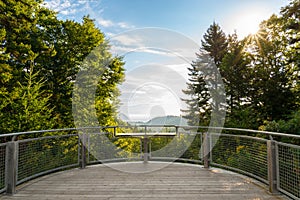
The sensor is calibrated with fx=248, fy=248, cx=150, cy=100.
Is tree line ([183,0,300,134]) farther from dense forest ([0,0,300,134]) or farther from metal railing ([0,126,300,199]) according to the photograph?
metal railing ([0,126,300,199])

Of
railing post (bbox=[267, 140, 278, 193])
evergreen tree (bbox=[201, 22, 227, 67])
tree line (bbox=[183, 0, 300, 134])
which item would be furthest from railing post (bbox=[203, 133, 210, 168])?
evergreen tree (bbox=[201, 22, 227, 67])

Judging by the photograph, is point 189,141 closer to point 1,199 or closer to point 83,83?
point 1,199

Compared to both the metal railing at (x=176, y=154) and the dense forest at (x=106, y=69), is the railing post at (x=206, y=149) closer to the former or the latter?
the metal railing at (x=176, y=154)

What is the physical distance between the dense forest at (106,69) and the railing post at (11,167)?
5.07m

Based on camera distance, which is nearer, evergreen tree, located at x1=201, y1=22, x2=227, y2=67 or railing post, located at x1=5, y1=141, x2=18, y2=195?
railing post, located at x1=5, y1=141, x2=18, y2=195

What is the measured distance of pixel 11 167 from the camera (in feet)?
10.3

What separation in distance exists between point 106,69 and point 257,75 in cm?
721

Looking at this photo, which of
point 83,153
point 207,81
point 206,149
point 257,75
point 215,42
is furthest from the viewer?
point 215,42

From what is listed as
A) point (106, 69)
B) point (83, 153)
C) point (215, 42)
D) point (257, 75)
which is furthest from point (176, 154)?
point (215, 42)

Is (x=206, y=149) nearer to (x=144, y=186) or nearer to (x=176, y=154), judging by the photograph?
(x=144, y=186)

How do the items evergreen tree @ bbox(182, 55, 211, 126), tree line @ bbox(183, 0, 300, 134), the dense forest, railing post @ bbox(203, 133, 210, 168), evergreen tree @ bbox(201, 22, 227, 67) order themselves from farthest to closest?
evergreen tree @ bbox(201, 22, 227, 67) → evergreen tree @ bbox(182, 55, 211, 126) → tree line @ bbox(183, 0, 300, 134) → the dense forest → railing post @ bbox(203, 133, 210, 168)

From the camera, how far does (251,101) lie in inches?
473

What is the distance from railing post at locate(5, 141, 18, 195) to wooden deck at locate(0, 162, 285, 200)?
0.11m

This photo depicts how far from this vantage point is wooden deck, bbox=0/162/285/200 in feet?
9.90
